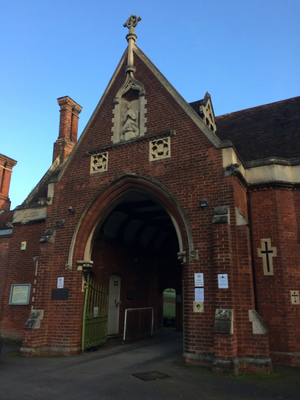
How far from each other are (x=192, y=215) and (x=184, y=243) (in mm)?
829

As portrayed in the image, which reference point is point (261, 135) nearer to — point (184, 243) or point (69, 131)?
point (184, 243)

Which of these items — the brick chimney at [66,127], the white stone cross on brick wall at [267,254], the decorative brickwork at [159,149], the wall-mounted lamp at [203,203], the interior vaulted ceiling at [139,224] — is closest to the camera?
the wall-mounted lamp at [203,203]

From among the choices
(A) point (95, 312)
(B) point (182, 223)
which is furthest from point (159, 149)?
(A) point (95, 312)

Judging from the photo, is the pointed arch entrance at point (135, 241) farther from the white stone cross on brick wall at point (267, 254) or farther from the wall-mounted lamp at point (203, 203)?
the white stone cross on brick wall at point (267, 254)

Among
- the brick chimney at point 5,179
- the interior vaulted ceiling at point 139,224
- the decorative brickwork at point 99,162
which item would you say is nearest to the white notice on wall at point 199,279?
the interior vaulted ceiling at point 139,224

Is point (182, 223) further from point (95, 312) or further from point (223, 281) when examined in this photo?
point (95, 312)

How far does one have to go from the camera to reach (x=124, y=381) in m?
7.23

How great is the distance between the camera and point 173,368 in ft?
27.6

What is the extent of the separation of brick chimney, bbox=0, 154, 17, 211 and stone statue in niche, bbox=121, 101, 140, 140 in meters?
10.7

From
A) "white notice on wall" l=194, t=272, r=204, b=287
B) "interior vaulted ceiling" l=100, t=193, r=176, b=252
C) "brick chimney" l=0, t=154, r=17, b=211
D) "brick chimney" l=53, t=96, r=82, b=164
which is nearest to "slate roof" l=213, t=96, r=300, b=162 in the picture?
"interior vaulted ceiling" l=100, t=193, r=176, b=252

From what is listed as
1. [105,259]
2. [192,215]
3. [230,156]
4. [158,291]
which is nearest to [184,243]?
[192,215]

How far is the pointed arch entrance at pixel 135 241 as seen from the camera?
1110 centimetres

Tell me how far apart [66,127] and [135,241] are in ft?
24.2

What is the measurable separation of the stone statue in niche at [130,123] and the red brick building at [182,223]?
53 mm
